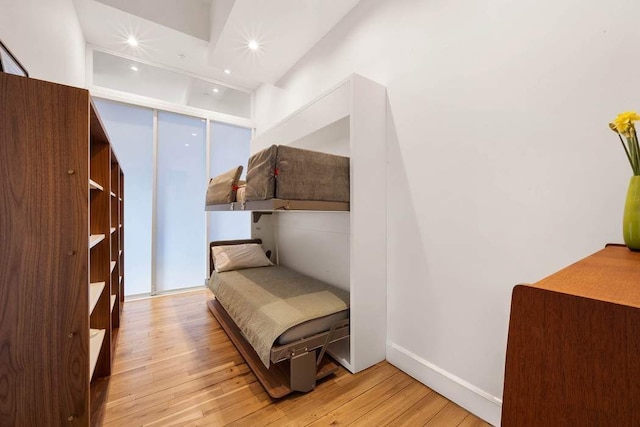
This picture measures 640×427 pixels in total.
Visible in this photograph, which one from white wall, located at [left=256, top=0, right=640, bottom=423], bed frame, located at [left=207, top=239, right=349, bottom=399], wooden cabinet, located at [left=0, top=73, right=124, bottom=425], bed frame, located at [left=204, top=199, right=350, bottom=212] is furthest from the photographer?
bed frame, located at [left=204, top=199, right=350, bottom=212]

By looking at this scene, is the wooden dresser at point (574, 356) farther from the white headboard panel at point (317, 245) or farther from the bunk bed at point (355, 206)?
the white headboard panel at point (317, 245)

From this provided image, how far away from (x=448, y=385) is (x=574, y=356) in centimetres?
139

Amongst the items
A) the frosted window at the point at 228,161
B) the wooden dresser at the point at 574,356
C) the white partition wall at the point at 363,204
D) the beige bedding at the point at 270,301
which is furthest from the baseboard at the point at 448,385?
the frosted window at the point at 228,161

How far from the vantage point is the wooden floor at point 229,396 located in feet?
4.39

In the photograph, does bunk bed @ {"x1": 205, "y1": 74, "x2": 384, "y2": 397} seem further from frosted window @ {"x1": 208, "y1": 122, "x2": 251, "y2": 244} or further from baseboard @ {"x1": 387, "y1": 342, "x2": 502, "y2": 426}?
frosted window @ {"x1": 208, "y1": 122, "x2": 251, "y2": 244}

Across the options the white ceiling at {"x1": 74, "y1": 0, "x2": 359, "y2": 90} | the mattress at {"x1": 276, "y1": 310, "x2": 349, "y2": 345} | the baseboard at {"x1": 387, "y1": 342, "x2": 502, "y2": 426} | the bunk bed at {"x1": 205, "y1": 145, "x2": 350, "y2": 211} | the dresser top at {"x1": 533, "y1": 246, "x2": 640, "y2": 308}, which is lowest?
the baseboard at {"x1": 387, "y1": 342, "x2": 502, "y2": 426}

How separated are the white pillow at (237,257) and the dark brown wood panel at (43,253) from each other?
5.69ft

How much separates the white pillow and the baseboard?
5.52 feet

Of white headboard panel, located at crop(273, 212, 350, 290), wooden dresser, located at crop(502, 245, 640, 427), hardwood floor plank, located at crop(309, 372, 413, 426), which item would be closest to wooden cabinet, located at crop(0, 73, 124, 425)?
hardwood floor plank, located at crop(309, 372, 413, 426)

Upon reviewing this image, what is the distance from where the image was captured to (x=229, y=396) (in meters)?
1.51

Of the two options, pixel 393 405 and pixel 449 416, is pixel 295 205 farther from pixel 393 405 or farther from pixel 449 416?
pixel 449 416

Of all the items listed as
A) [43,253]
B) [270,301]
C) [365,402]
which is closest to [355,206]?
[270,301]

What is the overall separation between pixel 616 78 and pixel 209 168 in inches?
152

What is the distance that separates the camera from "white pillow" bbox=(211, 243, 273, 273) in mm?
2768
